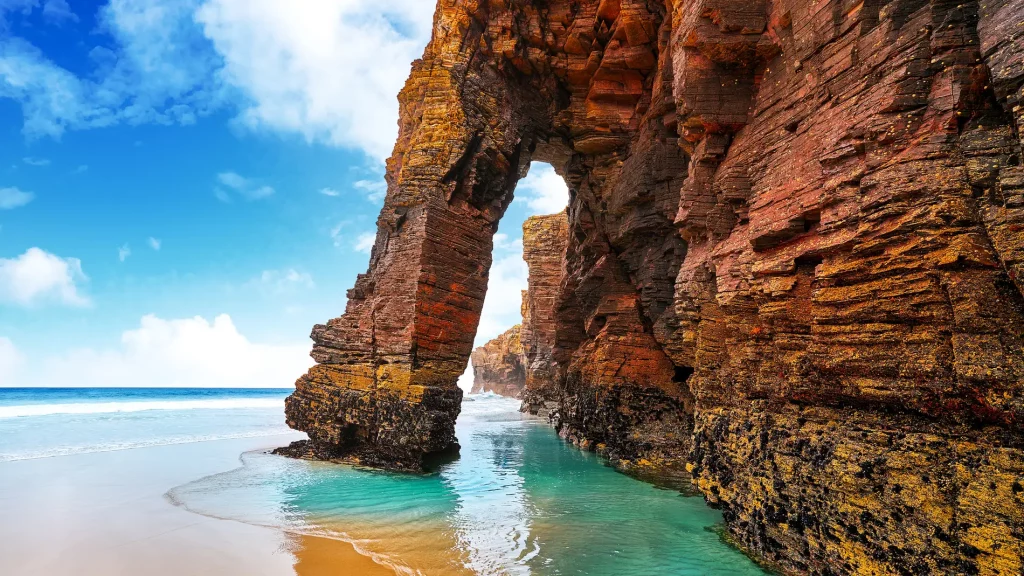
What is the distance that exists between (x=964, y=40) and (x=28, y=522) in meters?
18.1

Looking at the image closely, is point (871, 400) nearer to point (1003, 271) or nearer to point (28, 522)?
point (1003, 271)

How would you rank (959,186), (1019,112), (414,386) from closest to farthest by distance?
(1019,112), (959,186), (414,386)

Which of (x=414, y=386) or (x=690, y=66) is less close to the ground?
(x=690, y=66)

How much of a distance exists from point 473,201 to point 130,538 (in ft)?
46.5

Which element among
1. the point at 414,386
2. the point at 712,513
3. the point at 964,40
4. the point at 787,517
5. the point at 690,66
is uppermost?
the point at 690,66

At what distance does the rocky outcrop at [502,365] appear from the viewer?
74312mm

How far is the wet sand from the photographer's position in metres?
7.61

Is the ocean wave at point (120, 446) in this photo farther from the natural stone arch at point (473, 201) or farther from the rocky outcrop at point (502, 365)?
the rocky outcrop at point (502, 365)

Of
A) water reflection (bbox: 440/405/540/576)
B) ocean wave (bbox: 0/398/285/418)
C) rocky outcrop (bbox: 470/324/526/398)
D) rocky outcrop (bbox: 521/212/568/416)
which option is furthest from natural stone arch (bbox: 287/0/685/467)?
rocky outcrop (bbox: 470/324/526/398)

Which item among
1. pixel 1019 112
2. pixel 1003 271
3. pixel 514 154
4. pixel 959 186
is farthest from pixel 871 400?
pixel 514 154

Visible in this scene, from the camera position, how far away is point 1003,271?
4965 millimetres

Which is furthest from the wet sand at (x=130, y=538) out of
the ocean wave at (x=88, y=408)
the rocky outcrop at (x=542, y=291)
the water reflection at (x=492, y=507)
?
the ocean wave at (x=88, y=408)

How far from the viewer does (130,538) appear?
8.89 metres

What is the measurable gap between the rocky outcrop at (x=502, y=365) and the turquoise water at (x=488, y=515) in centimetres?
5502
